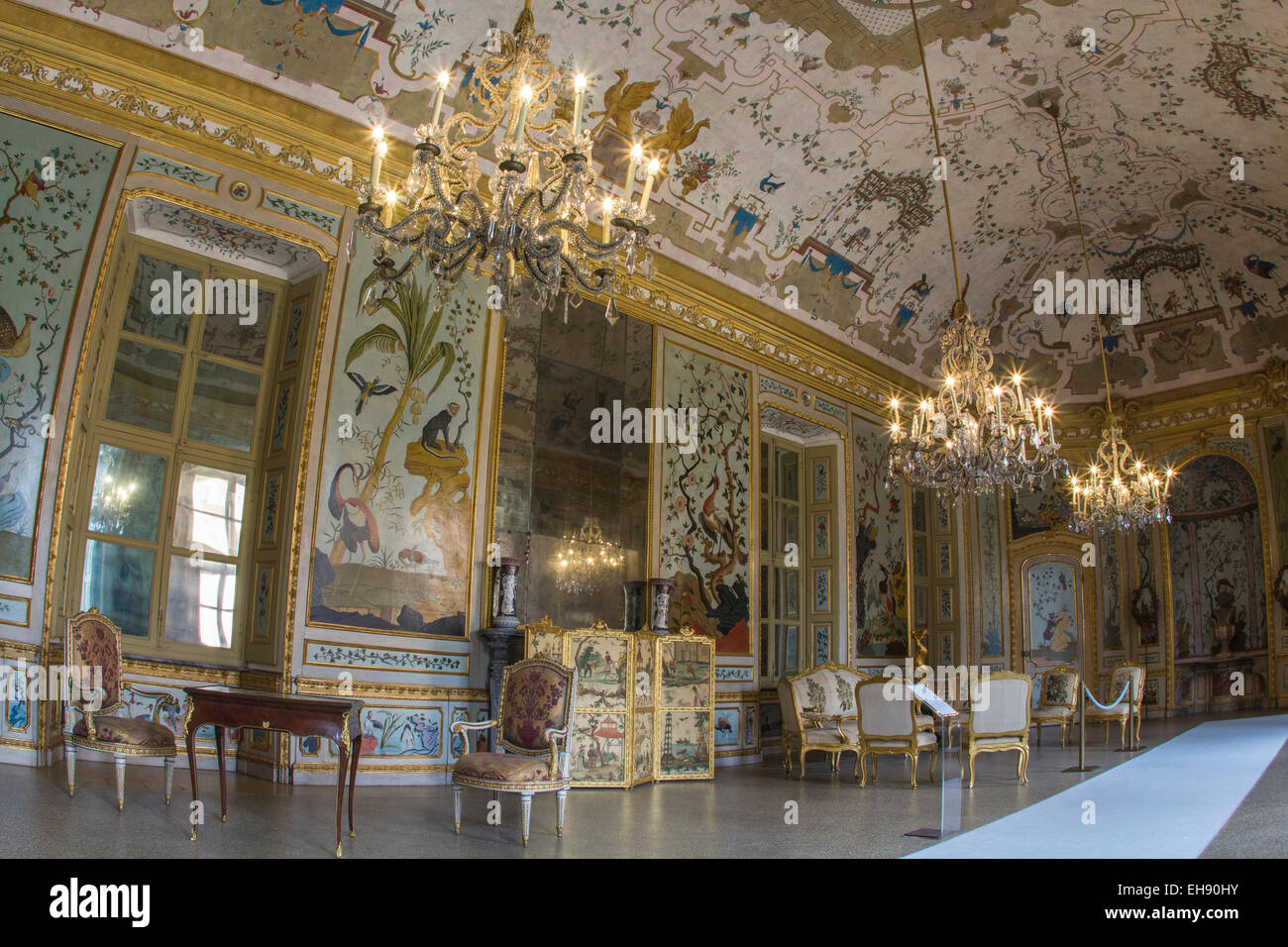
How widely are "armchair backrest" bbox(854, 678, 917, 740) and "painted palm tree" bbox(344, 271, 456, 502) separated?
5.02 m

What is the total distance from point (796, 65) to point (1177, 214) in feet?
24.4

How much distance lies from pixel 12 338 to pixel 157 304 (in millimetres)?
1549

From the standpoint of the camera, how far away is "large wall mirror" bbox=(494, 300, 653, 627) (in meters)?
9.20

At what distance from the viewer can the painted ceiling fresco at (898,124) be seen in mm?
8133

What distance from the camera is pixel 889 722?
8.87m

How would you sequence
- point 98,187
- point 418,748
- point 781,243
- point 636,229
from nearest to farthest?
point 636,229, point 98,187, point 418,748, point 781,243

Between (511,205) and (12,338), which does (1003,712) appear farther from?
(12,338)

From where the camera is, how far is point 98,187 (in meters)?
7.11

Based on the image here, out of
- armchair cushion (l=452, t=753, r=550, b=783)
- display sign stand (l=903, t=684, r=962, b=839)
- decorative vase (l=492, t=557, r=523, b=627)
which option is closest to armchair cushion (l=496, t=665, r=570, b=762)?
armchair cushion (l=452, t=753, r=550, b=783)

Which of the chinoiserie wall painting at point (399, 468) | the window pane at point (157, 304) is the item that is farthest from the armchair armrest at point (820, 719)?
the window pane at point (157, 304)

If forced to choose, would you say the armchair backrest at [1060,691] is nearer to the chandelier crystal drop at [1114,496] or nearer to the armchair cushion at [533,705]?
the chandelier crystal drop at [1114,496]

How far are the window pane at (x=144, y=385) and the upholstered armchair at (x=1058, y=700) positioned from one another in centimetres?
1059
